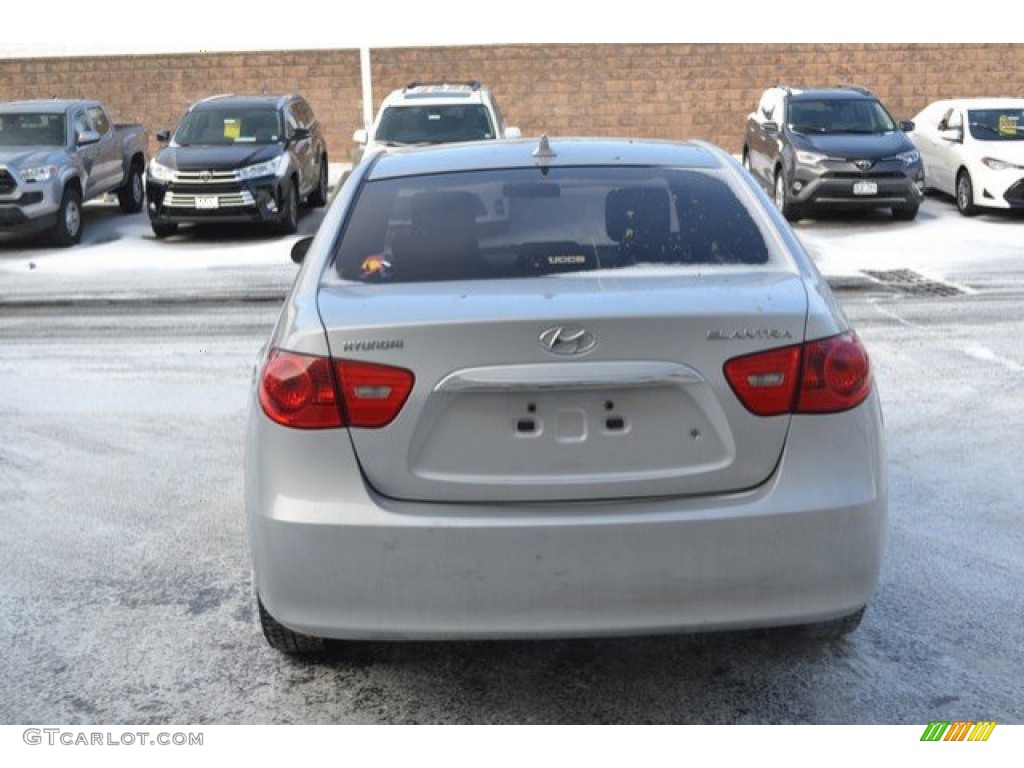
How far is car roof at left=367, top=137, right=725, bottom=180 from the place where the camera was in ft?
16.0

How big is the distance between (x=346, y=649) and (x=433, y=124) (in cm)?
1429

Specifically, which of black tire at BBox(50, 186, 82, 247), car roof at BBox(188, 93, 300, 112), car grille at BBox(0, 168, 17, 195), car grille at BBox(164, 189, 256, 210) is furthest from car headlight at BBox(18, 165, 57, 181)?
car roof at BBox(188, 93, 300, 112)

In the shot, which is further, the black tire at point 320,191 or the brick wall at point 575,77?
the brick wall at point 575,77

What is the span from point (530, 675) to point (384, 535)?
0.95m

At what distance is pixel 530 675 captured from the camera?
432cm

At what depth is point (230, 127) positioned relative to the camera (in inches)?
717

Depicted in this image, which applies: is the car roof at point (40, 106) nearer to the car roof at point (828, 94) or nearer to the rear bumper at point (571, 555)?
the car roof at point (828, 94)

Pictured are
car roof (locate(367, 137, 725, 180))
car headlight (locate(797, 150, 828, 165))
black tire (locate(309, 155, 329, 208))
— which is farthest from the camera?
black tire (locate(309, 155, 329, 208))

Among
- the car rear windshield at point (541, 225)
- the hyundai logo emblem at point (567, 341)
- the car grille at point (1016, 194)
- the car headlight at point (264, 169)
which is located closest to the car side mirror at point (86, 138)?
the car headlight at point (264, 169)

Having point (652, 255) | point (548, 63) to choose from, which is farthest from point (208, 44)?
point (652, 255)

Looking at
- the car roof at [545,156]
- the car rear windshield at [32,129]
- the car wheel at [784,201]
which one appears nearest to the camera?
the car roof at [545,156]

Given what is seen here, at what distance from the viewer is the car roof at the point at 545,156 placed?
4879 millimetres

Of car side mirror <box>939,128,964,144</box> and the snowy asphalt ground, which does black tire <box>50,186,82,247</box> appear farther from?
car side mirror <box>939,128,964,144</box>

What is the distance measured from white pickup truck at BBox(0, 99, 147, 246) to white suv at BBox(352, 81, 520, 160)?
3457 mm
